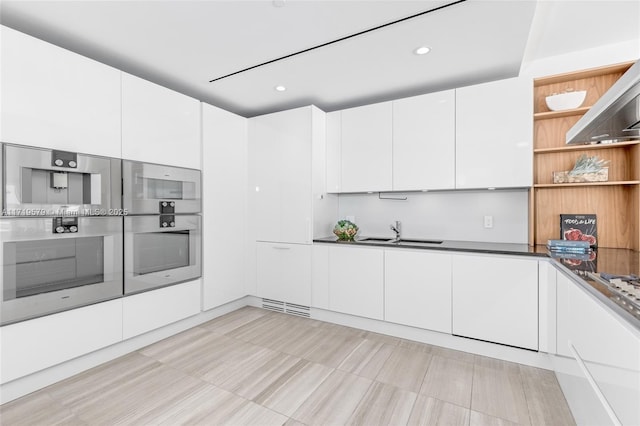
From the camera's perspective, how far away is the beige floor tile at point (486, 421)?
61.8 inches

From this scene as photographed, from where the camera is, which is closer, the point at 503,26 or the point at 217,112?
the point at 503,26

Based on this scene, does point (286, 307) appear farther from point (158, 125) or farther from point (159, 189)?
point (158, 125)

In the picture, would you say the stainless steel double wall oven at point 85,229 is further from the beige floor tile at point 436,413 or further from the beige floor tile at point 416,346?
the beige floor tile at point 436,413

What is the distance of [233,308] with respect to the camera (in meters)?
3.32

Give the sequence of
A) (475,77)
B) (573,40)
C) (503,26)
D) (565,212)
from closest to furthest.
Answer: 1. (503,26)
2. (573,40)
3. (565,212)
4. (475,77)

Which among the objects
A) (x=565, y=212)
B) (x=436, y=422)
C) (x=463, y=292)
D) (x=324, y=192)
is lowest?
(x=436, y=422)

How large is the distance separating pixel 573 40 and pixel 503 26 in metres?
0.90

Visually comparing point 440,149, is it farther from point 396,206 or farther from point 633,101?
point 633,101

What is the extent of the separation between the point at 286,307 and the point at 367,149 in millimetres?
1910

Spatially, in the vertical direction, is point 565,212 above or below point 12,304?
above

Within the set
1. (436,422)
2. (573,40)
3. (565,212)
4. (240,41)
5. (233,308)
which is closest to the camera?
(436,422)

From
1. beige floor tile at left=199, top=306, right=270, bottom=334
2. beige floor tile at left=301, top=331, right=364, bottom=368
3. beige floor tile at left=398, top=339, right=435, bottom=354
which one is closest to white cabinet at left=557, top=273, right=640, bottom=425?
beige floor tile at left=398, top=339, right=435, bottom=354

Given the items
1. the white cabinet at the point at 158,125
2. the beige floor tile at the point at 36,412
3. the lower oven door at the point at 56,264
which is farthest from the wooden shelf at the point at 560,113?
the beige floor tile at the point at 36,412

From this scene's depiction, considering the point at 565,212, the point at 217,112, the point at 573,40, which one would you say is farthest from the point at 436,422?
the point at 217,112
